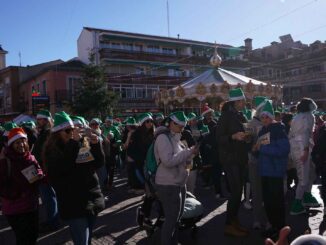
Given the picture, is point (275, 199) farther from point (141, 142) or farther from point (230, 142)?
point (141, 142)

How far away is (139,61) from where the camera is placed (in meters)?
41.7

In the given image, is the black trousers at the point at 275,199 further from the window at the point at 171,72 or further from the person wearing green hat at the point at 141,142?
the window at the point at 171,72

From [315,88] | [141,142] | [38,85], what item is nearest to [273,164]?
[141,142]

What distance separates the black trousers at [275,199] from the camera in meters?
5.01

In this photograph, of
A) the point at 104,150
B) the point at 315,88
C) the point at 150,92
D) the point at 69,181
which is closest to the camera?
the point at 69,181

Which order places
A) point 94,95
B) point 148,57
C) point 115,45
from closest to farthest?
point 94,95 → point 115,45 → point 148,57

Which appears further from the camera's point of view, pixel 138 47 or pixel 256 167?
pixel 138 47

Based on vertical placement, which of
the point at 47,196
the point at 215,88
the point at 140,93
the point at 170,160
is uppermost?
the point at 140,93

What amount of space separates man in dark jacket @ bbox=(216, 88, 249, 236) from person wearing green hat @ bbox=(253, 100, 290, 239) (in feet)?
0.94

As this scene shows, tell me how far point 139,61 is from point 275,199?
124 ft

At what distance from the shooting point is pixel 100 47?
40.9 metres

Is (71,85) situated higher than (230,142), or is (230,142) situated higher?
(71,85)

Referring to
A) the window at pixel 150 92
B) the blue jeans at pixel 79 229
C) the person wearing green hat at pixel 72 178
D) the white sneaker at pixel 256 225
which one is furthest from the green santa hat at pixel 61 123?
the window at pixel 150 92

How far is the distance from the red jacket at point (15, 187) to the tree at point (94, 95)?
25948 mm
